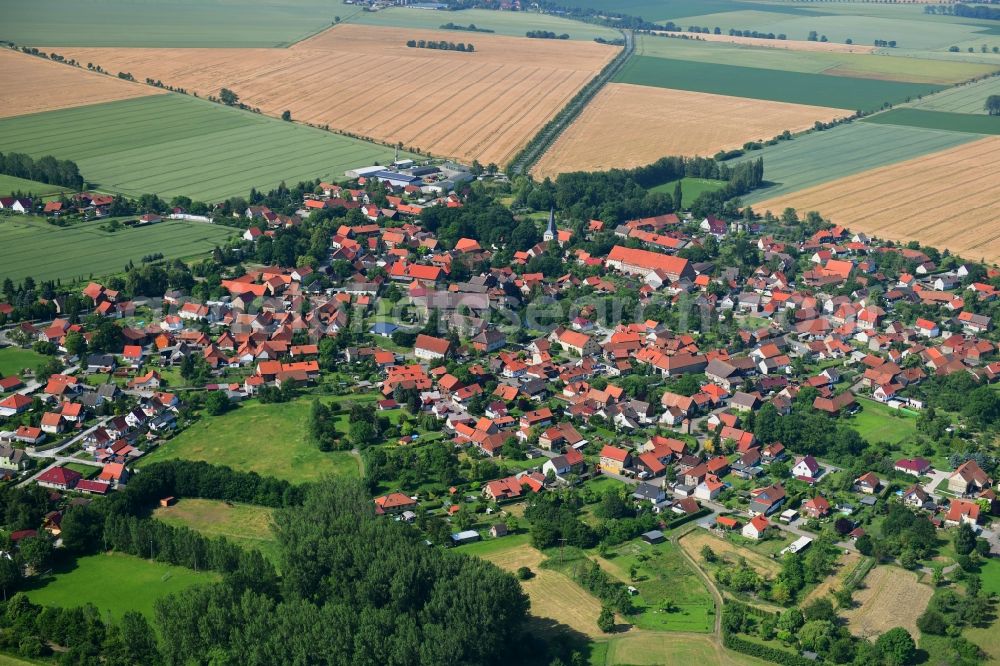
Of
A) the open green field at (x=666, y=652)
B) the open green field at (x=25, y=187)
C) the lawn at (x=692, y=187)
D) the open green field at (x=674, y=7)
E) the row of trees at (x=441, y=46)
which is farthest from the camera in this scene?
the open green field at (x=674, y=7)

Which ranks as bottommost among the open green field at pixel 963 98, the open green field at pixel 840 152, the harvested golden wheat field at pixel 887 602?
the harvested golden wheat field at pixel 887 602

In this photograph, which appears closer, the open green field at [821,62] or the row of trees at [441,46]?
the open green field at [821,62]

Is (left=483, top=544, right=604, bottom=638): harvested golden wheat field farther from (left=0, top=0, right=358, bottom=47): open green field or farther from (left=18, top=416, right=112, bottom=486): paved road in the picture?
(left=0, top=0, right=358, bottom=47): open green field

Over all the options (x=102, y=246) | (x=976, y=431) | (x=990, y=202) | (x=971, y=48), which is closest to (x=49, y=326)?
(x=102, y=246)

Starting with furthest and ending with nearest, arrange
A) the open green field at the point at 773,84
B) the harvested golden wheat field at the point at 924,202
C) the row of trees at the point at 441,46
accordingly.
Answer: the row of trees at the point at 441,46, the open green field at the point at 773,84, the harvested golden wheat field at the point at 924,202

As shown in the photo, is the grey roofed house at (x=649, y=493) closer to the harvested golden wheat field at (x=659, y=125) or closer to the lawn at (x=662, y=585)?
the lawn at (x=662, y=585)

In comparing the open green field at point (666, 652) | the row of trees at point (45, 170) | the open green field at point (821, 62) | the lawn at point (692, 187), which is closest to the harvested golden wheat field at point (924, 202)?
the lawn at point (692, 187)

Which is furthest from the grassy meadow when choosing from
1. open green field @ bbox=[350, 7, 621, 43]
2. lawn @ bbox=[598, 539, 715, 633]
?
open green field @ bbox=[350, 7, 621, 43]
